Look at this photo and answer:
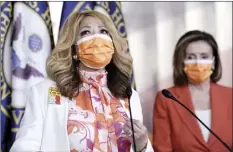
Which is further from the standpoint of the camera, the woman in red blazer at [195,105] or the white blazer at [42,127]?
the woman in red blazer at [195,105]

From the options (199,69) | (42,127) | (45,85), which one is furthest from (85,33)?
(199,69)

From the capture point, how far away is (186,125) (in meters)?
2.23

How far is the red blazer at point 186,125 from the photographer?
7.18 ft

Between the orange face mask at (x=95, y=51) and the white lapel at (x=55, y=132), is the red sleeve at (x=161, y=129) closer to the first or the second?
the orange face mask at (x=95, y=51)

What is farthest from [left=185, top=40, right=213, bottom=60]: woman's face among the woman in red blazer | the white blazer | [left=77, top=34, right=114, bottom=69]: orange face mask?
the white blazer

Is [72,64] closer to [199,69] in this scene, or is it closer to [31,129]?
[31,129]

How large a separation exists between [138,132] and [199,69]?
88cm

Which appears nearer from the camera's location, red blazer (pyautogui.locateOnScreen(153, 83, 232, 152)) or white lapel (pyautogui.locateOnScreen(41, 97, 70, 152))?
white lapel (pyautogui.locateOnScreen(41, 97, 70, 152))

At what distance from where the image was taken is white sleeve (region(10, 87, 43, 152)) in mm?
1461

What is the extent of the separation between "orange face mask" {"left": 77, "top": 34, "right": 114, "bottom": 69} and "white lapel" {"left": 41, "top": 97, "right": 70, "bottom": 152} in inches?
10.1

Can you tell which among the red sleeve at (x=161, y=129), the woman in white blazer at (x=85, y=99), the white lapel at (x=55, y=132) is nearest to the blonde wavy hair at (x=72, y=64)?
the woman in white blazer at (x=85, y=99)

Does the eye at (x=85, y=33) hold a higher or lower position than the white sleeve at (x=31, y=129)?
higher

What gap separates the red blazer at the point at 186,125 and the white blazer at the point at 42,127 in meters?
0.67

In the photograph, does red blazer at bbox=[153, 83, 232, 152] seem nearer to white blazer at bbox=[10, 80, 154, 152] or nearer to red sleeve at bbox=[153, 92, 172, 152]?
red sleeve at bbox=[153, 92, 172, 152]
